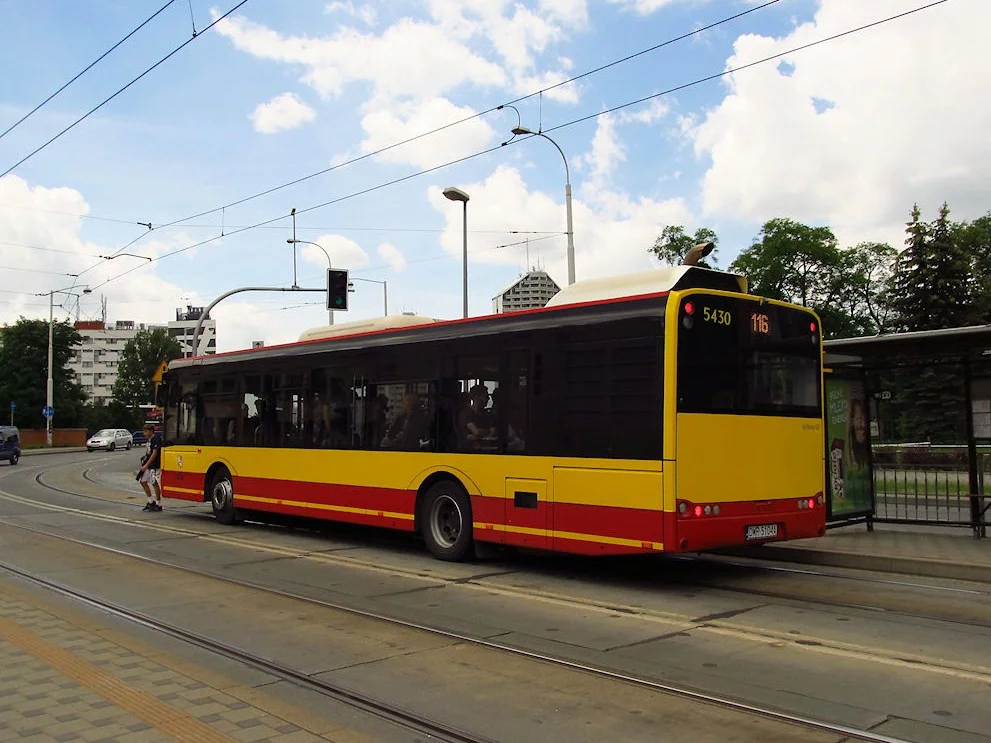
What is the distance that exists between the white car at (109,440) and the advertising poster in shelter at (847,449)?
5573 centimetres

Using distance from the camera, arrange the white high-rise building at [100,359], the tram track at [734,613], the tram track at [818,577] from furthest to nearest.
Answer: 1. the white high-rise building at [100,359]
2. the tram track at [818,577]
3. the tram track at [734,613]

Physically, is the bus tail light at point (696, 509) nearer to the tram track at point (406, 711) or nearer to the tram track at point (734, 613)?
the tram track at point (734, 613)

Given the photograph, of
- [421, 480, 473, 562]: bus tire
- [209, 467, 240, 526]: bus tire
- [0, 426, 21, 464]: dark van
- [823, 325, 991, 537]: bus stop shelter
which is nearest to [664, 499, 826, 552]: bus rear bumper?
[823, 325, 991, 537]: bus stop shelter


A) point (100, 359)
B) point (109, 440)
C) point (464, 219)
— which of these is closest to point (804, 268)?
point (464, 219)

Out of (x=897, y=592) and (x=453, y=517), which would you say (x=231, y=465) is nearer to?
(x=453, y=517)

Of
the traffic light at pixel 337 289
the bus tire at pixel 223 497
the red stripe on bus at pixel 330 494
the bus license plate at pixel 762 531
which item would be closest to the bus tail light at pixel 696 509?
the bus license plate at pixel 762 531

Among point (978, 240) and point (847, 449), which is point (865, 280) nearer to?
point (978, 240)

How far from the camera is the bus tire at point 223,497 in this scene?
1516 cm

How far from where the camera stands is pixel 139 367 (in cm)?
12075

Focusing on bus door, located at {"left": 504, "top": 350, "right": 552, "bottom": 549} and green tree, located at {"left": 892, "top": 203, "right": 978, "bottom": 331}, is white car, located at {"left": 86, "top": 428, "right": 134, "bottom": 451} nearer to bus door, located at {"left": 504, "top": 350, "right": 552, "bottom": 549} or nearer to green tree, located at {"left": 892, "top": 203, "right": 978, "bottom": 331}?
green tree, located at {"left": 892, "top": 203, "right": 978, "bottom": 331}

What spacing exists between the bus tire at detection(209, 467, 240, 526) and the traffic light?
416 inches

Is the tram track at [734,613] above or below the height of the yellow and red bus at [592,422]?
below

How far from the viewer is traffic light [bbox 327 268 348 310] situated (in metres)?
25.5

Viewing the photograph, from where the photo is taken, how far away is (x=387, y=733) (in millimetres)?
4613
